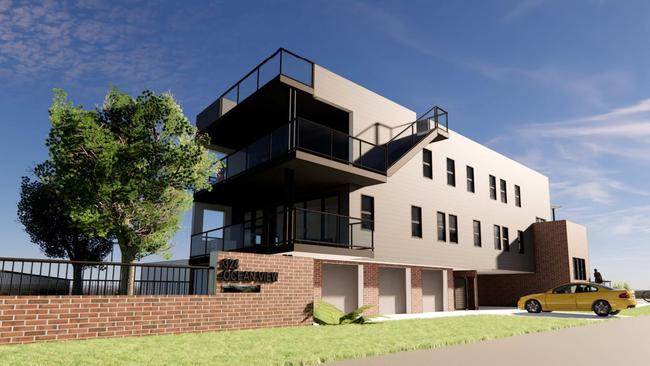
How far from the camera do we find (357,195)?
21.7 m

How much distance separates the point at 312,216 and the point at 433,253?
24.9 ft

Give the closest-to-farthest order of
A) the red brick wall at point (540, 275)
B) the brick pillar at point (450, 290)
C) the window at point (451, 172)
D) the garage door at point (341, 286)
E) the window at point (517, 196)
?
1. the garage door at point (341, 286)
2. the brick pillar at point (450, 290)
3. the window at point (451, 172)
4. the red brick wall at point (540, 275)
5. the window at point (517, 196)

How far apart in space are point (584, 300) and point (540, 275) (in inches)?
470

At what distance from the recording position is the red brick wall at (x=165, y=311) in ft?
34.8

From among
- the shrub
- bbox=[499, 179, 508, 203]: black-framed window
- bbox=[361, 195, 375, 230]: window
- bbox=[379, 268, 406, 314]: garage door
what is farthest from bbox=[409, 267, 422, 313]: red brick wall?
bbox=[499, 179, 508, 203]: black-framed window

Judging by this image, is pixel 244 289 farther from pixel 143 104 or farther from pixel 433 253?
pixel 433 253

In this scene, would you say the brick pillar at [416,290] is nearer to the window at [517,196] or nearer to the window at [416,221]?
the window at [416,221]

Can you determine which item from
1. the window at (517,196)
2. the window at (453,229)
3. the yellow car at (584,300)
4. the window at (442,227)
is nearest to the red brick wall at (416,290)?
the window at (442,227)

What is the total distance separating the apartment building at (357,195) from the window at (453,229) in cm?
6

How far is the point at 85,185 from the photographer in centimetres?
1753

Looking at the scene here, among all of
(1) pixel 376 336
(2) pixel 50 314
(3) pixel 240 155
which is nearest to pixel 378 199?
(3) pixel 240 155

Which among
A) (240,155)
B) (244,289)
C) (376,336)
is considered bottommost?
(376,336)

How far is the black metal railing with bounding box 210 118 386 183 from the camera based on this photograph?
59.5 feet

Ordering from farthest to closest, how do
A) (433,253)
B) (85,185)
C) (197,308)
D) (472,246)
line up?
(472,246)
(433,253)
(85,185)
(197,308)
